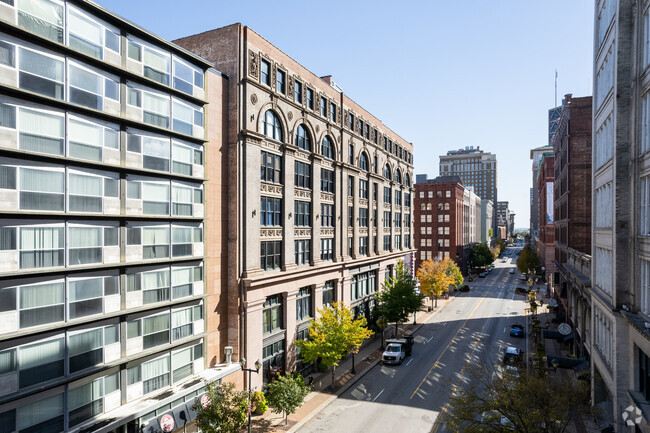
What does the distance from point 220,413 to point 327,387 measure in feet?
43.1

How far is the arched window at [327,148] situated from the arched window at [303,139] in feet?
8.16

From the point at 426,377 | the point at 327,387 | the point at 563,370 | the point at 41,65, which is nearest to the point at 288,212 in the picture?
the point at 327,387

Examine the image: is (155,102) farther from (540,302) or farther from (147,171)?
(540,302)

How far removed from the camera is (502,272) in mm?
118125

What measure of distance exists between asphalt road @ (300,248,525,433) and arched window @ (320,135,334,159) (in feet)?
68.6

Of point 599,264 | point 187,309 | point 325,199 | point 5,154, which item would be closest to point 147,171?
point 5,154

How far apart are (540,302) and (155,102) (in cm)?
6794

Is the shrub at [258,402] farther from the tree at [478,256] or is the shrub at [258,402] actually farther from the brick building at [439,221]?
the tree at [478,256]

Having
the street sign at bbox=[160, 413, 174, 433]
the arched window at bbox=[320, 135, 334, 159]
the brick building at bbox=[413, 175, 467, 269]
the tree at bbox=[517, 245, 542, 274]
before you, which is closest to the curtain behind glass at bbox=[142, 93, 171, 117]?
the street sign at bbox=[160, 413, 174, 433]

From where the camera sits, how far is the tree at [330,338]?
30641 mm

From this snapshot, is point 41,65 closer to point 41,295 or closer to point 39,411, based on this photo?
point 41,295

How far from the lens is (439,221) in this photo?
97.0 metres

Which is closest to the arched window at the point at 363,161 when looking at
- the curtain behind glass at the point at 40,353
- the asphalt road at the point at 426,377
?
the asphalt road at the point at 426,377

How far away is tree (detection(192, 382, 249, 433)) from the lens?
20.3m
